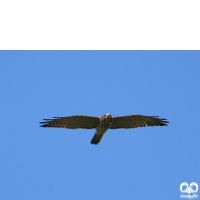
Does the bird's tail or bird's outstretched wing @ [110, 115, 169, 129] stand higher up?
bird's outstretched wing @ [110, 115, 169, 129]

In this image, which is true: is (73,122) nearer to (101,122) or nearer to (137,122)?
(101,122)

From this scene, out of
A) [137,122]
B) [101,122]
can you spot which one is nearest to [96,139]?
[101,122]

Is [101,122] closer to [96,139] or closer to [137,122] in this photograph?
[96,139]

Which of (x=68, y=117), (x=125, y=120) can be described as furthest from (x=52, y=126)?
(x=125, y=120)

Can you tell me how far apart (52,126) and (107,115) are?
2.76 metres

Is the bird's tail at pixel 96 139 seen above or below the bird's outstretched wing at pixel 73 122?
below

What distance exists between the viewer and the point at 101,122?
1051 centimetres

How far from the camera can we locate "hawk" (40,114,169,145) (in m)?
10.5

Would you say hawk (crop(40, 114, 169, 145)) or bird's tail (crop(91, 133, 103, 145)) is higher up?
hawk (crop(40, 114, 169, 145))

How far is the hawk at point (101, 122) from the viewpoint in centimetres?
1051

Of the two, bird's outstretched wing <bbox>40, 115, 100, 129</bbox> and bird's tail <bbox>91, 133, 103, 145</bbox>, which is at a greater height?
bird's outstretched wing <bbox>40, 115, 100, 129</bbox>

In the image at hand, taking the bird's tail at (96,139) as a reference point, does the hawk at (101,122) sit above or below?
above

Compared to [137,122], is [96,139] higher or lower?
lower
